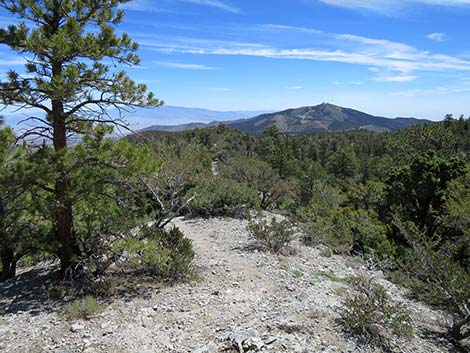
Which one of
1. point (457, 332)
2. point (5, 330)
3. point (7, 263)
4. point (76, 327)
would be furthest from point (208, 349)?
point (7, 263)

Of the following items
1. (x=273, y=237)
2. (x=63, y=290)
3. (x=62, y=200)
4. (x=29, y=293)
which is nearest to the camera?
(x=62, y=200)

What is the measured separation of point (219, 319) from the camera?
5.74 m

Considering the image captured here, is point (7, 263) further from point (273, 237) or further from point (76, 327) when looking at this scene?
point (273, 237)

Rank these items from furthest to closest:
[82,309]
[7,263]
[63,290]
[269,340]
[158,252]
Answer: [7,263], [158,252], [63,290], [82,309], [269,340]

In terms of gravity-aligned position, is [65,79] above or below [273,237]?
above

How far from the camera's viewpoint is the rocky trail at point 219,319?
5000 mm

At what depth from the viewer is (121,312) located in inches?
232

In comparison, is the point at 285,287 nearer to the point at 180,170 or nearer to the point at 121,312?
the point at 121,312

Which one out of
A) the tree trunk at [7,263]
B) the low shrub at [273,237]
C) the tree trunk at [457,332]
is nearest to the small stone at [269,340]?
the tree trunk at [457,332]

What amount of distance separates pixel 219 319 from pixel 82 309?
225cm

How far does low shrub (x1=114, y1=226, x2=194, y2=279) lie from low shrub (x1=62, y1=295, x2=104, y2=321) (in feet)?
3.20

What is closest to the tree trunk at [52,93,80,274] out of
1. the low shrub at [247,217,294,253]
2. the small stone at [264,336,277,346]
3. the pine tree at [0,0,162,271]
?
the pine tree at [0,0,162,271]

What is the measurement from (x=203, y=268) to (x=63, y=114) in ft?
14.2

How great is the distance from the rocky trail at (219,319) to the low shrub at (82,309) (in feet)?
0.40
